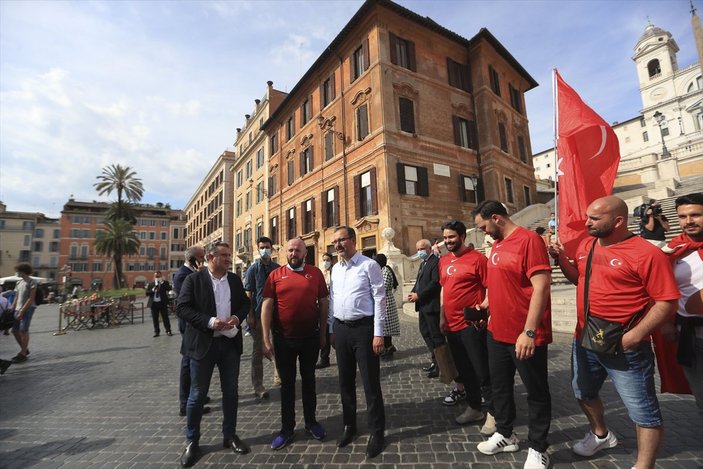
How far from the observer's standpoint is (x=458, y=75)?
19906 mm

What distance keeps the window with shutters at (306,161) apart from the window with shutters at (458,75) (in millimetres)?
10046

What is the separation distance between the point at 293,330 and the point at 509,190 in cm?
2035

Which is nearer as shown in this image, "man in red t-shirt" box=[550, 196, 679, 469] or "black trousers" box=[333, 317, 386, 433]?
"man in red t-shirt" box=[550, 196, 679, 469]

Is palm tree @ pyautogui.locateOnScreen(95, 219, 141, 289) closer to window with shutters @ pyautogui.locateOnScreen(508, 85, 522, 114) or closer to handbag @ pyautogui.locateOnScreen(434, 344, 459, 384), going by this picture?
window with shutters @ pyautogui.locateOnScreen(508, 85, 522, 114)

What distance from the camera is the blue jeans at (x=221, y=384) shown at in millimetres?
3020

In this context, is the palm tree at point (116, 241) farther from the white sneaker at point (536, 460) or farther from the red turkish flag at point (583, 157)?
the white sneaker at point (536, 460)

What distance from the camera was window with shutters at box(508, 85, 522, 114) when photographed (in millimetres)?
23219

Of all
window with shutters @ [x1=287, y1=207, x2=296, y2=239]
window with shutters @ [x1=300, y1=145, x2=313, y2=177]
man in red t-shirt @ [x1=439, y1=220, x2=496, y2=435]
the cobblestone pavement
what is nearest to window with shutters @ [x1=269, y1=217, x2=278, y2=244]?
window with shutters @ [x1=287, y1=207, x2=296, y2=239]

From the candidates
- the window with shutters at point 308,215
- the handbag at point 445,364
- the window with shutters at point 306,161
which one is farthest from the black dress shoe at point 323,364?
the window with shutters at point 306,161

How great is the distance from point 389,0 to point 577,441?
19.8 meters

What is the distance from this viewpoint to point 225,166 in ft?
135

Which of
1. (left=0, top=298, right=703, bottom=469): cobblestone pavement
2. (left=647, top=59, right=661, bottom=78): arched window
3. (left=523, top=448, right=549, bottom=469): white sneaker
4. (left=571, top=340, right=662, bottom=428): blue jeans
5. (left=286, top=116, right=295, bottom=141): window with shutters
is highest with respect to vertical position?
(left=647, top=59, right=661, bottom=78): arched window

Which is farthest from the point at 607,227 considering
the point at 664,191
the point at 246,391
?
the point at 664,191

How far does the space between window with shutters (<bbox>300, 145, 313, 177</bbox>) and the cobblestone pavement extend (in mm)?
18237
